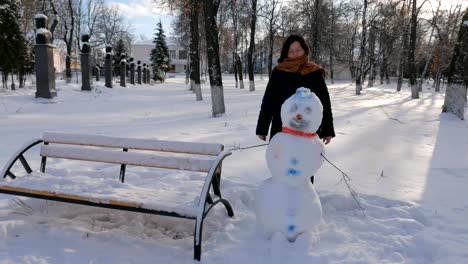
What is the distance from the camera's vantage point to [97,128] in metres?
7.93

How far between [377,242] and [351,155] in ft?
9.77

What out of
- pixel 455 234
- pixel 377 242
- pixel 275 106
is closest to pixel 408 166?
pixel 455 234

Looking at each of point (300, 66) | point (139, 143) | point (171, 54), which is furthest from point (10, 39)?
point (171, 54)

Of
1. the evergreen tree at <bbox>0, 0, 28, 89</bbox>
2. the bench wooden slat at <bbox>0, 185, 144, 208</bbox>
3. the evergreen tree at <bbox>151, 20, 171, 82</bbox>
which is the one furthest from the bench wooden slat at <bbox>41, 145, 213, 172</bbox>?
the evergreen tree at <bbox>151, 20, 171, 82</bbox>

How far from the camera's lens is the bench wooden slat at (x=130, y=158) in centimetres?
335

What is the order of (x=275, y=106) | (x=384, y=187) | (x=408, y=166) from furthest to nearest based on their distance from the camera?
(x=408, y=166) < (x=384, y=187) < (x=275, y=106)

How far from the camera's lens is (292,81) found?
341 cm

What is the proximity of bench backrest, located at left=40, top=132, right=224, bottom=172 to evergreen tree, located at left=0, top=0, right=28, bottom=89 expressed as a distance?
14727 millimetres

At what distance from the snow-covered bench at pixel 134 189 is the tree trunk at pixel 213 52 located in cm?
661

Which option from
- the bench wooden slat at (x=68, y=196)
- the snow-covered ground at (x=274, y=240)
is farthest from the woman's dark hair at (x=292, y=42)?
the bench wooden slat at (x=68, y=196)

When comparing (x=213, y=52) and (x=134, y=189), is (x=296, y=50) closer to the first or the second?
(x=134, y=189)

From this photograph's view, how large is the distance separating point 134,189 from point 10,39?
15.9 meters

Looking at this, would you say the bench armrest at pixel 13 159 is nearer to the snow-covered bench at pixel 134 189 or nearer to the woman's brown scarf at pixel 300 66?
the snow-covered bench at pixel 134 189

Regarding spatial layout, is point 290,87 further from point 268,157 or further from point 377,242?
point 377,242
